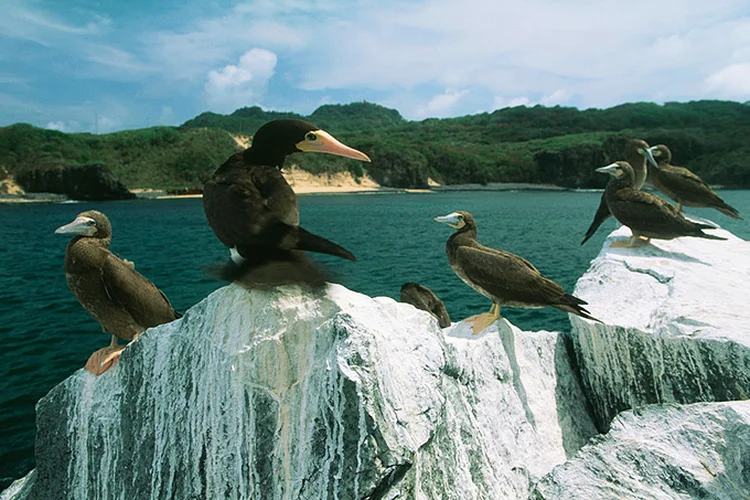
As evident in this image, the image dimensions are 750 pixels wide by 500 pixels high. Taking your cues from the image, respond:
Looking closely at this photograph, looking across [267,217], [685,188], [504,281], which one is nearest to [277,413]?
[267,217]

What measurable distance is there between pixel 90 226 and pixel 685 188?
9654mm

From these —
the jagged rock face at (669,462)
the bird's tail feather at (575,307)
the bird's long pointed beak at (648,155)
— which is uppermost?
the bird's long pointed beak at (648,155)

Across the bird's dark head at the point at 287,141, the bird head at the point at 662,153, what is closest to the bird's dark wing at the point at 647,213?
the bird head at the point at 662,153

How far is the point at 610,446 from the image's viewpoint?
3340 millimetres

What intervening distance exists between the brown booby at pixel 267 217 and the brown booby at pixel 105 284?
5.99 feet

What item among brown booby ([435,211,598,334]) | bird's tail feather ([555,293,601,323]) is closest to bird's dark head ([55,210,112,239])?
brown booby ([435,211,598,334])

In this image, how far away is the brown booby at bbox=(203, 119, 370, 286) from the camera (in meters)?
3.16

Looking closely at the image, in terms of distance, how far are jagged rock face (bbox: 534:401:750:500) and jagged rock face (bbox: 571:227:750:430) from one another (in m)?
1.26

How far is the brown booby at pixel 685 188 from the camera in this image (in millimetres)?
9016

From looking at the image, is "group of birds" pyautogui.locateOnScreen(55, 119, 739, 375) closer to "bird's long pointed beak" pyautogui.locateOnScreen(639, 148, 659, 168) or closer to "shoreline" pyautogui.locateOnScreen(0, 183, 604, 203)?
"bird's long pointed beak" pyautogui.locateOnScreen(639, 148, 659, 168)

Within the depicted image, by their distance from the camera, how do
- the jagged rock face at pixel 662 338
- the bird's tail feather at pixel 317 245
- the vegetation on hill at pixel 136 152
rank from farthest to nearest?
the vegetation on hill at pixel 136 152 < the jagged rock face at pixel 662 338 < the bird's tail feather at pixel 317 245

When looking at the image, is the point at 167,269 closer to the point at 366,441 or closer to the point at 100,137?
the point at 366,441

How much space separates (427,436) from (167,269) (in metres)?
19.4

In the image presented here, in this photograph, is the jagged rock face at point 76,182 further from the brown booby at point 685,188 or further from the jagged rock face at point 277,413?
the jagged rock face at point 277,413
